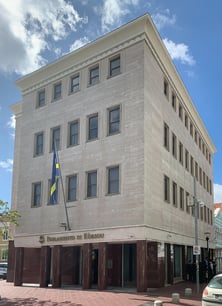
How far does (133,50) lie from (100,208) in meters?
10.3

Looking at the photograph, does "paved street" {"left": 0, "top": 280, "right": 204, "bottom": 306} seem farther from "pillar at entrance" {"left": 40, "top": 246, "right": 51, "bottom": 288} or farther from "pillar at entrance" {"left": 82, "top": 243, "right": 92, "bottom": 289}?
"pillar at entrance" {"left": 40, "top": 246, "right": 51, "bottom": 288}

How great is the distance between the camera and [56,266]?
25.4 meters

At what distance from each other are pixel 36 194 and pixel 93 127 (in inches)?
268

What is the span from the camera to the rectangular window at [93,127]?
2647 centimetres

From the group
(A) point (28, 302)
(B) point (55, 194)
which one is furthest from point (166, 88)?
(A) point (28, 302)

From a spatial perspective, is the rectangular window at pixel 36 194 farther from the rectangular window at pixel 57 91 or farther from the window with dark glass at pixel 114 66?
the window with dark glass at pixel 114 66

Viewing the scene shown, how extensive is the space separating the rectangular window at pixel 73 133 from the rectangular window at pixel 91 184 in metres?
2.84

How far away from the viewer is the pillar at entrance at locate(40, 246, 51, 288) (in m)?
26.0

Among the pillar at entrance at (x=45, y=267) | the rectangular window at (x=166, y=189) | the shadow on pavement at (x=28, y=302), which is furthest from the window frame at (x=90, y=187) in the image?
the shadow on pavement at (x=28, y=302)

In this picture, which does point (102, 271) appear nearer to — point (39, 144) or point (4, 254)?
point (39, 144)

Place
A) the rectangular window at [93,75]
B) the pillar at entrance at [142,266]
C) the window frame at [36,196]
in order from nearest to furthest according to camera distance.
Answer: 1. the pillar at entrance at [142,266]
2. the rectangular window at [93,75]
3. the window frame at [36,196]

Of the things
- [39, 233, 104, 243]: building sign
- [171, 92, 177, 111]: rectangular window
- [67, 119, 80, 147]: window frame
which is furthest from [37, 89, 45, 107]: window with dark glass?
[39, 233, 104, 243]: building sign

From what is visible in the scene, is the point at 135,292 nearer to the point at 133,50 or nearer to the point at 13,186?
the point at 133,50

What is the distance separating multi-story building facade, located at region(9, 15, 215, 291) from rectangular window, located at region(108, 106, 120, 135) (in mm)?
85
